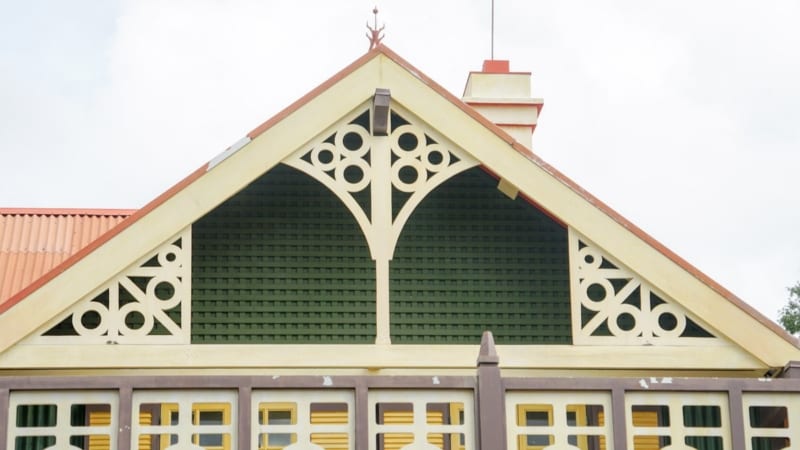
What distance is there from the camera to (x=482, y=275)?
14.8 m

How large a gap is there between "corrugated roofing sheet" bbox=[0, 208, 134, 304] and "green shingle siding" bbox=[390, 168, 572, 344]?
411cm

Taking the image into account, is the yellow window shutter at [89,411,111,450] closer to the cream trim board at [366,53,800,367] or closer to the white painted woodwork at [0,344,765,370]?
the white painted woodwork at [0,344,765,370]

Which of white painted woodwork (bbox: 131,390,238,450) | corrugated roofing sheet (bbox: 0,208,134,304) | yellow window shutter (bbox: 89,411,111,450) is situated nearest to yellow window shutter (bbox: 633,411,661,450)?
yellow window shutter (bbox: 89,411,111,450)

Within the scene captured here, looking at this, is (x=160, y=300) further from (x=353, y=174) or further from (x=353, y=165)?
(x=353, y=174)

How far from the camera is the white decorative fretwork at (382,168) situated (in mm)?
13883

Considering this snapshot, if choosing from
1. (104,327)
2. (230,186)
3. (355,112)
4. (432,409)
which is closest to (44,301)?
(104,327)

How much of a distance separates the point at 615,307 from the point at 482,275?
1.50 meters

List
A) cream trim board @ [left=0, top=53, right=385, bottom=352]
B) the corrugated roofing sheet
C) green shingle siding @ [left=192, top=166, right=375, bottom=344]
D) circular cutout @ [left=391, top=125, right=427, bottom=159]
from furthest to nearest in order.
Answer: the corrugated roofing sheet, green shingle siding @ [left=192, top=166, right=375, bottom=344], circular cutout @ [left=391, top=125, right=427, bottom=159], cream trim board @ [left=0, top=53, right=385, bottom=352]

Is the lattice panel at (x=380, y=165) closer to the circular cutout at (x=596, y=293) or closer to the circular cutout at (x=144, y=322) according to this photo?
the circular cutout at (x=144, y=322)

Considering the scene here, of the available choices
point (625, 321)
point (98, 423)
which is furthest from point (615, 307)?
point (98, 423)

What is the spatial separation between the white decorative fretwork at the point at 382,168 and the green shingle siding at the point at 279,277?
743 millimetres

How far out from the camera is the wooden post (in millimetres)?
11641

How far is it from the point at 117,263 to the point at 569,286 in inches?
161

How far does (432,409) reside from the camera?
15.7m
